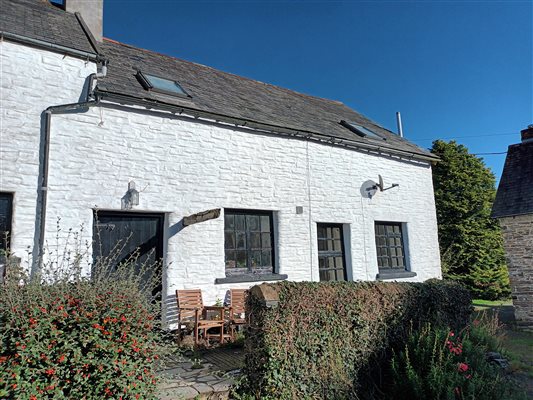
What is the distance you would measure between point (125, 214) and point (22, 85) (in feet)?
8.51

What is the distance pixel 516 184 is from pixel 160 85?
11.2 metres

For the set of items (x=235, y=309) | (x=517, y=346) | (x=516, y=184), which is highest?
(x=516, y=184)

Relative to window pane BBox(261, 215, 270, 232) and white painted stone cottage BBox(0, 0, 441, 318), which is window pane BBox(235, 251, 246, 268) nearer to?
white painted stone cottage BBox(0, 0, 441, 318)

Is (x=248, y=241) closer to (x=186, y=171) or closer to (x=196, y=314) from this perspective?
(x=186, y=171)

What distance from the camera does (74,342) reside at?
123 inches

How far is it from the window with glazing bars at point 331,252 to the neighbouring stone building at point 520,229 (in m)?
5.66

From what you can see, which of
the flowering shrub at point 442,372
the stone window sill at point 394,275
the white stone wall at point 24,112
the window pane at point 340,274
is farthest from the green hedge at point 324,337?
the stone window sill at point 394,275

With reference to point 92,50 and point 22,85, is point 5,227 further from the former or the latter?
point 92,50

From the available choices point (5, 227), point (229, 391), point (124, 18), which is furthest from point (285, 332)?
point (124, 18)

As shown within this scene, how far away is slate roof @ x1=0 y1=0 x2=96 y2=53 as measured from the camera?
20.6 feet

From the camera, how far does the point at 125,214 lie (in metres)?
6.71

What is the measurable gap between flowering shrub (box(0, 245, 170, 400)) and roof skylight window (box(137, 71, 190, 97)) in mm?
5089

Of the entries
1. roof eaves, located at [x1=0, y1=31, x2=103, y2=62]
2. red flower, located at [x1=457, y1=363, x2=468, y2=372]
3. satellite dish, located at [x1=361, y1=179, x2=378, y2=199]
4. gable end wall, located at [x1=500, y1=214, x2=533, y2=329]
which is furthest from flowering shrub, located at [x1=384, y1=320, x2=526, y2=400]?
gable end wall, located at [x1=500, y1=214, x2=533, y2=329]

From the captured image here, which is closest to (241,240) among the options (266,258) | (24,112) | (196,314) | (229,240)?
(229,240)
